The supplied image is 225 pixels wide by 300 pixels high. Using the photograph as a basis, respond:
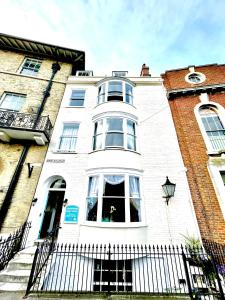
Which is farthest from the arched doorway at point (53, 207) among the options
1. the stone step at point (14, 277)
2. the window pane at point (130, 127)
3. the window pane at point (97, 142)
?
the window pane at point (130, 127)

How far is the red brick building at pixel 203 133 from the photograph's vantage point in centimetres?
775

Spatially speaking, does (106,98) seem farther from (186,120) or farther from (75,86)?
(186,120)

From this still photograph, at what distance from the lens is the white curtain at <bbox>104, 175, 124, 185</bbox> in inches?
319

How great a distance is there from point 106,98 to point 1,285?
1049 cm

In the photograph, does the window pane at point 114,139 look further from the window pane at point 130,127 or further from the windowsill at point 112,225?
the windowsill at point 112,225

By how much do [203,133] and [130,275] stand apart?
8693 millimetres

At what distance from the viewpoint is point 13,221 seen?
770 centimetres

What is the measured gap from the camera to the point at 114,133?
9711 mm

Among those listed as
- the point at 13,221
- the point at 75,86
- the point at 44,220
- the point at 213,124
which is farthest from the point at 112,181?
the point at 75,86

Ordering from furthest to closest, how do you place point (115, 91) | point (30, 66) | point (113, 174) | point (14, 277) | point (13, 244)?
point (30, 66), point (115, 91), point (113, 174), point (13, 244), point (14, 277)

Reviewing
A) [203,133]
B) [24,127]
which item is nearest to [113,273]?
[24,127]

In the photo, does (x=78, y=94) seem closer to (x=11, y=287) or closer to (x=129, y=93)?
(x=129, y=93)

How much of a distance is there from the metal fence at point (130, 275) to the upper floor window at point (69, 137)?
539 cm

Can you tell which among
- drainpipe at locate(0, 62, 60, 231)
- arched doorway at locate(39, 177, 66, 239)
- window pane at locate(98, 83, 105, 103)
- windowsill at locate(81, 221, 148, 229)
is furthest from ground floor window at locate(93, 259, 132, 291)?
window pane at locate(98, 83, 105, 103)
